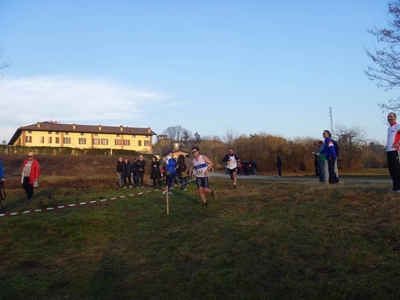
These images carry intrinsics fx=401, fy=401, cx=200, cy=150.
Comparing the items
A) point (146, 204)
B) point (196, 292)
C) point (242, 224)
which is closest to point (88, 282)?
point (196, 292)

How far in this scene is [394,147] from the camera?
9.07 metres

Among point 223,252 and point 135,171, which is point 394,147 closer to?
point 223,252

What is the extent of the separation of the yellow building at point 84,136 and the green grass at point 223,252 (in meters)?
80.6

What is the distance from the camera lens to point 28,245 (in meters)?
8.70

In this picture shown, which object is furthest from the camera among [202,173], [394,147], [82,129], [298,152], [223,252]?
[82,129]

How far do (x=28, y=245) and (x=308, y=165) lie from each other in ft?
125

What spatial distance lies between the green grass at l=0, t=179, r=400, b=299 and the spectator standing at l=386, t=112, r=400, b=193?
1.84ft

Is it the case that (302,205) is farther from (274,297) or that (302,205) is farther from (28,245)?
(28,245)

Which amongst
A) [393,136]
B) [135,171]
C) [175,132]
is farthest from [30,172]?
[175,132]

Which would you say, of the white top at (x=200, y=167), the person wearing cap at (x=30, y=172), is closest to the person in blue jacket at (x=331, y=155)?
the white top at (x=200, y=167)

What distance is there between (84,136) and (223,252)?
295ft

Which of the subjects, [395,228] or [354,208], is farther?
[354,208]

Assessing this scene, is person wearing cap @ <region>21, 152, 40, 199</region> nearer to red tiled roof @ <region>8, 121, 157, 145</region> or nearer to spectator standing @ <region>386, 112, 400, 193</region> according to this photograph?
spectator standing @ <region>386, 112, 400, 193</region>

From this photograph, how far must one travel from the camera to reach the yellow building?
87.6 m
